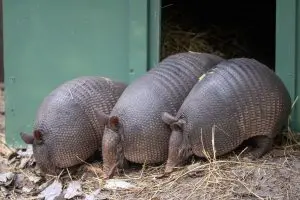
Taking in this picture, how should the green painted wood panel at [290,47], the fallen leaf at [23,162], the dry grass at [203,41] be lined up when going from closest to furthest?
the green painted wood panel at [290,47] < the fallen leaf at [23,162] < the dry grass at [203,41]

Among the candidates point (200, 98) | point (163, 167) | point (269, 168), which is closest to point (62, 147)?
point (163, 167)

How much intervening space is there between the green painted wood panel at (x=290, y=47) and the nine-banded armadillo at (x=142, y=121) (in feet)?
2.95

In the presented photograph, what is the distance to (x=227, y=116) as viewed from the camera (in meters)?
5.36

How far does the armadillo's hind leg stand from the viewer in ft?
18.0

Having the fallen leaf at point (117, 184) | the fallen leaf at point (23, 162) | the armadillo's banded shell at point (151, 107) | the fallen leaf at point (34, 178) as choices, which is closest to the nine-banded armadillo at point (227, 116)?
the armadillo's banded shell at point (151, 107)

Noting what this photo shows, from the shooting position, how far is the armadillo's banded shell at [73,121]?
226 inches

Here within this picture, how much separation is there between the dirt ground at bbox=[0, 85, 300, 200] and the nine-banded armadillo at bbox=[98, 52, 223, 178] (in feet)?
0.54

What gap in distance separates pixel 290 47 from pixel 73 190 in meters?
2.29

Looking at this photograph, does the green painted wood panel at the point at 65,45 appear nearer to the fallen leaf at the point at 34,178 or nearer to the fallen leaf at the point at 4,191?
the fallen leaf at the point at 34,178

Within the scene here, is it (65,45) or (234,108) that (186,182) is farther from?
(65,45)

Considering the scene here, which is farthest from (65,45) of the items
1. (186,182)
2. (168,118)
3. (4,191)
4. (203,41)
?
(186,182)

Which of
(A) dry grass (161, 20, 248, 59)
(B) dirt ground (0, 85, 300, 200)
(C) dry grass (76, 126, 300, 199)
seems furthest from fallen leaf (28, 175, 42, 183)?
(A) dry grass (161, 20, 248, 59)

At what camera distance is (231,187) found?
16.3ft

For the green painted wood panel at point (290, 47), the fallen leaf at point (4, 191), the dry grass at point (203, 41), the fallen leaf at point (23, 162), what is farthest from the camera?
the dry grass at point (203, 41)
